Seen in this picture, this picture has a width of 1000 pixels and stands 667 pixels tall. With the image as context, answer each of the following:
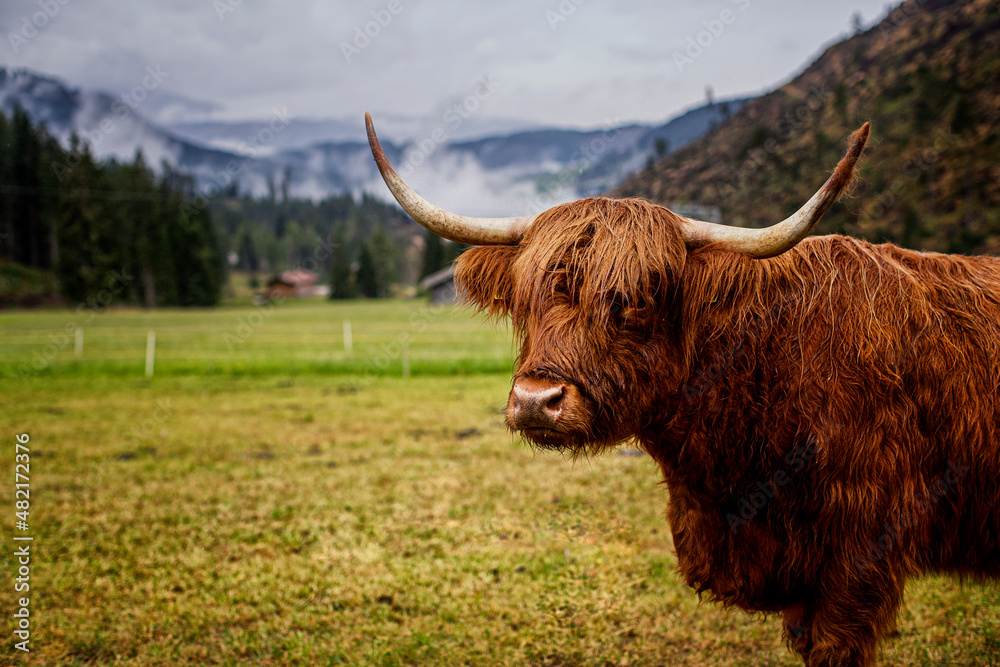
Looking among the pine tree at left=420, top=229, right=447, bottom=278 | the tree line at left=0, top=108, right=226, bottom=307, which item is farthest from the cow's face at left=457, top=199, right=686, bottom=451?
the pine tree at left=420, top=229, right=447, bottom=278

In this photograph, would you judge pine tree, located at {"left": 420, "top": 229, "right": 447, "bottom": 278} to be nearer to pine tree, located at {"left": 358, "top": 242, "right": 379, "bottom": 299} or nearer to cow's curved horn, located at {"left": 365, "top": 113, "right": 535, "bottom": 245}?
pine tree, located at {"left": 358, "top": 242, "right": 379, "bottom": 299}

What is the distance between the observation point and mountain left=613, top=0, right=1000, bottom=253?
41.9 m

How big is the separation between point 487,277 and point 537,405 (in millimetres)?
1027

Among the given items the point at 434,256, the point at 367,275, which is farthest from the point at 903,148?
the point at 367,275

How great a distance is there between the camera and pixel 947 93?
53938 mm

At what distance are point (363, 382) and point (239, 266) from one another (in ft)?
418

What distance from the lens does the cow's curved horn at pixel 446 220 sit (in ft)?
8.98

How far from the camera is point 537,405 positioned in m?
2.03

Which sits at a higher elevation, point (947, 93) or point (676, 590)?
point (947, 93)

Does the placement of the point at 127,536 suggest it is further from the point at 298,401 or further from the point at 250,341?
the point at 250,341

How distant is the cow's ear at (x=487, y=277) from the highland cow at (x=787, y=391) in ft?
0.63

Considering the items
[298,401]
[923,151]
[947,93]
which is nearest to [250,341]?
[298,401]

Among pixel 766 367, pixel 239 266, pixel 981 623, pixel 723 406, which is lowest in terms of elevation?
pixel 981 623

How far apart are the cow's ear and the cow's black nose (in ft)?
2.51
